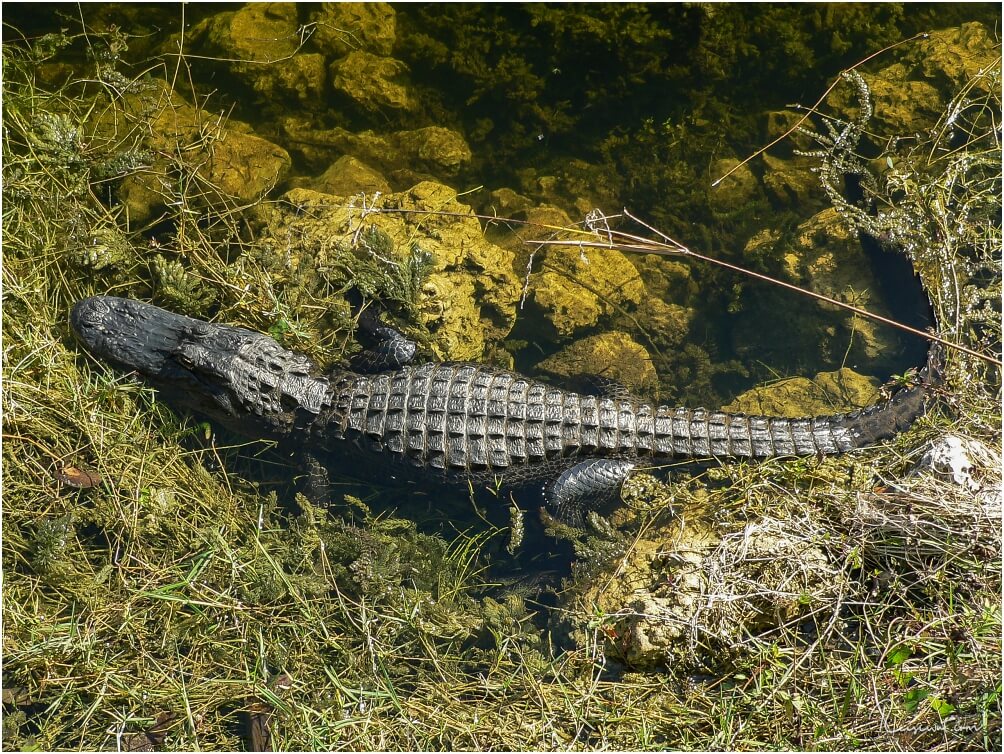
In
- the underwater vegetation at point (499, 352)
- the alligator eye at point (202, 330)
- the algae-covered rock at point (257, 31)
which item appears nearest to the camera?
the underwater vegetation at point (499, 352)

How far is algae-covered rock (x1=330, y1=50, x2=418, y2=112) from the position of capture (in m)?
4.36

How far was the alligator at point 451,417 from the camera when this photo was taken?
355cm

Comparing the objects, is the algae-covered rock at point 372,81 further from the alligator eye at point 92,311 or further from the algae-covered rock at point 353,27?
the alligator eye at point 92,311

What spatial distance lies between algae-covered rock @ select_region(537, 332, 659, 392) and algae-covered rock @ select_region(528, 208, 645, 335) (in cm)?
13

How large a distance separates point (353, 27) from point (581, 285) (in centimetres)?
231

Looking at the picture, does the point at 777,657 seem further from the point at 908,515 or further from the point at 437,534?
the point at 437,534

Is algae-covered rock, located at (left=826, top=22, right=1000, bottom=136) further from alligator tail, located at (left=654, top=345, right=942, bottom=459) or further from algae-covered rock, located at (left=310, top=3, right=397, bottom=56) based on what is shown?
algae-covered rock, located at (left=310, top=3, right=397, bottom=56)

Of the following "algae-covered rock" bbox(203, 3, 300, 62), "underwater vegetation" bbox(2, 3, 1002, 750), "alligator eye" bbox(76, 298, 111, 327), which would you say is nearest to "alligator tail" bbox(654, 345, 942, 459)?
"underwater vegetation" bbox(2, 3, 1002, 750)

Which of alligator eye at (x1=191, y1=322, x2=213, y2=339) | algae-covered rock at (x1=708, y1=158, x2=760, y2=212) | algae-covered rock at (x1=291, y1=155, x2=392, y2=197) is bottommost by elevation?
alligator eye at (x1=191, y1=322, x2=213, y2=339)

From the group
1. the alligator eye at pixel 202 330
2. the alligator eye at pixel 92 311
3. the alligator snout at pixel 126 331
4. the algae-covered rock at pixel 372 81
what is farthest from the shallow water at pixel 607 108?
the alligator eye at pixel 92 311

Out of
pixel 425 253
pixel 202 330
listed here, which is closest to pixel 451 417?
pixel 425 253

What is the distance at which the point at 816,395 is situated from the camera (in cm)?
404

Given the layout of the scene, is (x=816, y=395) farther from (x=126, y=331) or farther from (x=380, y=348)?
(x=126, y=331)

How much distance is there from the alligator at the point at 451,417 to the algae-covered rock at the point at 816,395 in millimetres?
402
